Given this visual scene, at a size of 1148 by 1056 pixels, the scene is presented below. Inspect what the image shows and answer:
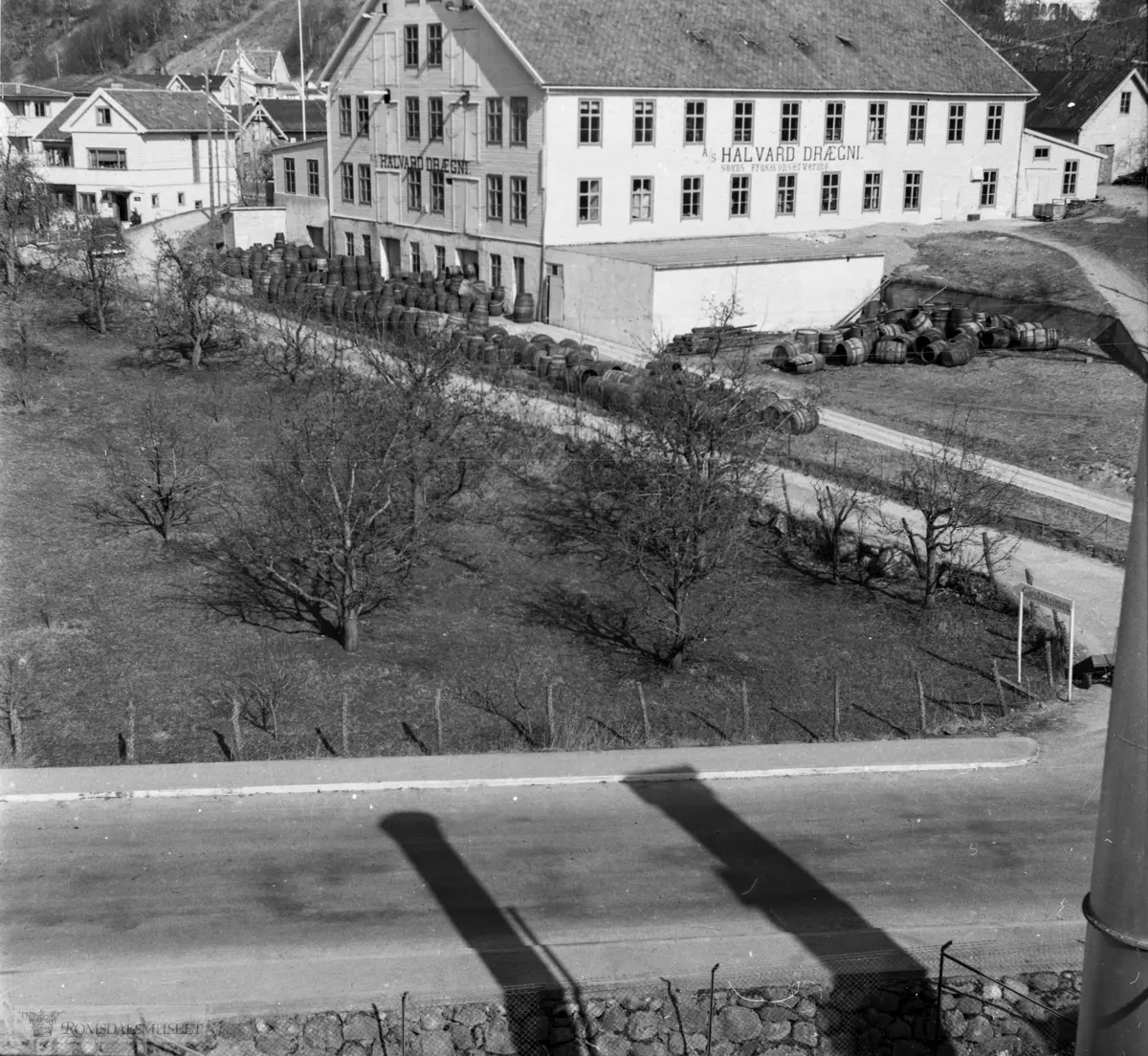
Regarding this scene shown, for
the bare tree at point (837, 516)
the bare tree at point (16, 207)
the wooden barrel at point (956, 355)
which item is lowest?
the bare tree at point (837, 516)

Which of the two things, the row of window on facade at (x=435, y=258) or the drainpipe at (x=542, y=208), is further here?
the row of window on facade at (x=435, y=258)

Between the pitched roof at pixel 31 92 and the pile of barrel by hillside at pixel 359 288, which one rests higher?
the pitched roof at pixel 31 92

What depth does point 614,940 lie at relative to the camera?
12711 millimetres

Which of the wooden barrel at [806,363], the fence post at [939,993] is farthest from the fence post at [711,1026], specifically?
the wooden barrel at [806,363]

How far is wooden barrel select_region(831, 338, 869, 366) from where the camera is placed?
37344 mm

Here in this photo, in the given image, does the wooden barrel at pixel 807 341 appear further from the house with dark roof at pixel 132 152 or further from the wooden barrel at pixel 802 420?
the house with dark roof at pixel 132 152

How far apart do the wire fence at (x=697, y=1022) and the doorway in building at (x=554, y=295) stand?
31357mm

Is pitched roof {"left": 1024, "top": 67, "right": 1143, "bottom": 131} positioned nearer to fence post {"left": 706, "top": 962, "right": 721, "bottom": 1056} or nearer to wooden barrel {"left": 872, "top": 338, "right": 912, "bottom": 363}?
wooden barrel {"left": 872, "top": 338, "right": 912, "bottom": 363}

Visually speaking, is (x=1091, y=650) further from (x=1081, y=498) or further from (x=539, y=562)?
(x=539, y=562)

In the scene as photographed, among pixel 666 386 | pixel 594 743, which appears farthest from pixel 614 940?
pixel 666 386

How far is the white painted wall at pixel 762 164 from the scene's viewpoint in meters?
42.5

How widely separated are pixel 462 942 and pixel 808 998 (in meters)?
3.06

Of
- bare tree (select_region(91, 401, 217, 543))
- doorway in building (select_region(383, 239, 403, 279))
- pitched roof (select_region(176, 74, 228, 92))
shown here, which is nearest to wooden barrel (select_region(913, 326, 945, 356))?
doorway in building (select_region(383, 239, 403, 279))

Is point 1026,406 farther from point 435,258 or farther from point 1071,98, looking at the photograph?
point 1071,98
